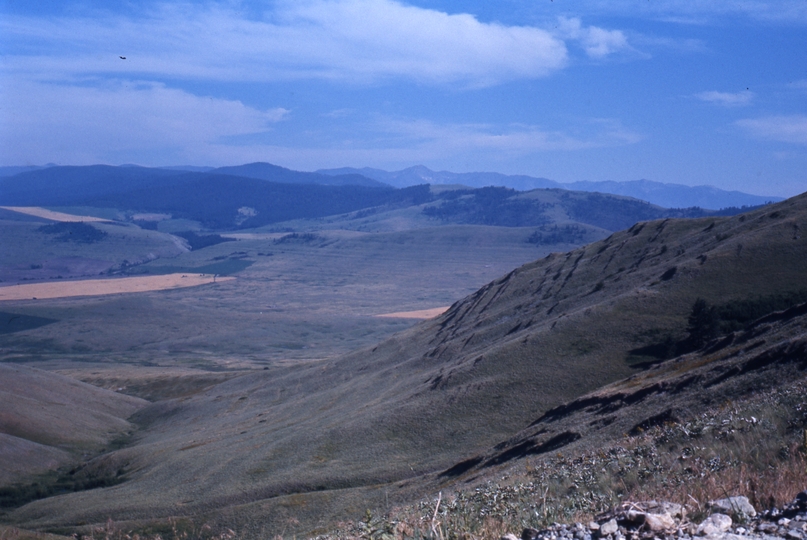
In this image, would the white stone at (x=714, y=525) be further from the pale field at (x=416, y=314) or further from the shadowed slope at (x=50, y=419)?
the pale field at (x=416, y=314)

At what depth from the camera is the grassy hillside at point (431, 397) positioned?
31.5 meters

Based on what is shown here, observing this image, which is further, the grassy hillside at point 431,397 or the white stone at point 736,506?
the grassy hillside at point 431,397

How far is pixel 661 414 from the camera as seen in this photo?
20.4 meters

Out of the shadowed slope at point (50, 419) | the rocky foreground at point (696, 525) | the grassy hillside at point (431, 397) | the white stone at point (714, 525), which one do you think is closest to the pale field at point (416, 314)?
the grassy hillside at point (431, 397)

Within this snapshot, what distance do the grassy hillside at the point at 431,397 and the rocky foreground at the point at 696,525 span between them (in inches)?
570

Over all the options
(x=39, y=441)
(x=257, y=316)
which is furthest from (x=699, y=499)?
(x=257, y=316)

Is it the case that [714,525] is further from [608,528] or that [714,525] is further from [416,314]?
[416,314]

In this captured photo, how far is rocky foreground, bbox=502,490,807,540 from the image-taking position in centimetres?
692

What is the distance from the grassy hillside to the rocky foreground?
1448 cm

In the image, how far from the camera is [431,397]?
136 ft

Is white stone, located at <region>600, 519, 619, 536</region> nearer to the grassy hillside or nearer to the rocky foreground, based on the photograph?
the rocky foreground

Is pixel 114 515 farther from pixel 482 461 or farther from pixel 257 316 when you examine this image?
pixel 257 316

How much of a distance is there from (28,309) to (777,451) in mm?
189434

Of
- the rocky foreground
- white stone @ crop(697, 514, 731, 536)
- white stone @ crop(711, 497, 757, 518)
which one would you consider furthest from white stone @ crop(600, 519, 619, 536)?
white stone @ crop(711, 497, 757, 518)
